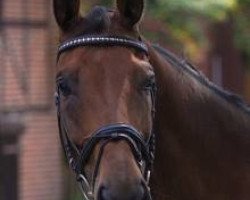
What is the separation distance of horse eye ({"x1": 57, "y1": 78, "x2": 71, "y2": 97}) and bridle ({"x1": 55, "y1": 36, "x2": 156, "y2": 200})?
3cm

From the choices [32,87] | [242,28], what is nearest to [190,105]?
[32,87]

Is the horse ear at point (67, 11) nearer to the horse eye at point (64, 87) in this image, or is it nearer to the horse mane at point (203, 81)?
the horse eye at point (64, 87)

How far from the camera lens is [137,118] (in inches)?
164

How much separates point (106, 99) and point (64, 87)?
0.67 feet

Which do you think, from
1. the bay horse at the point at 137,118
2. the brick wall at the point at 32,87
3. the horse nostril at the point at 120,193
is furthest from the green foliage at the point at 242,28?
the horse nostril at the point at 120,193

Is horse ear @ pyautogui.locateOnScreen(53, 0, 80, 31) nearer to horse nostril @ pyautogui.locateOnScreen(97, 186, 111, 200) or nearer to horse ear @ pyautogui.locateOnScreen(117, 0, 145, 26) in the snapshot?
horse ear @ pyautogui.locateOnScreen(117, 0, 145, 26)

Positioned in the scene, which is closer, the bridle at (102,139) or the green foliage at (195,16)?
the bridle at (102,139)

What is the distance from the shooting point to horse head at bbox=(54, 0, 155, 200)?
4008mm

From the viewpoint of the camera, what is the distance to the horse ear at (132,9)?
436 cm

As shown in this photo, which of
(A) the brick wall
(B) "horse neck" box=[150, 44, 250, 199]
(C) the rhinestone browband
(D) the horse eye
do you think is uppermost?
(C) the rhinestone browband

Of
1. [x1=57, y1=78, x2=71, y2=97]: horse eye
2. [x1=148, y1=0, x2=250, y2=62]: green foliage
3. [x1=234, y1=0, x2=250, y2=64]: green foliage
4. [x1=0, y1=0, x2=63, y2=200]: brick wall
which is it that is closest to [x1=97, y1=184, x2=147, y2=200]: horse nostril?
[x1=57, y1=78, x2=71, y2=97]: horse eye

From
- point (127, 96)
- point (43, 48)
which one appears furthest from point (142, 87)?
point (43, 48)

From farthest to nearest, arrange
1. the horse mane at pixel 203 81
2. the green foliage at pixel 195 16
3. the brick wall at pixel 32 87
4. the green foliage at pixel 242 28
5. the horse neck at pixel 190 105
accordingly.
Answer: the green foliage at pixel 242 28 → the brick wall at pixel 32 87 → the green foliage at pixel 195 16 → the horse mane at pixel 203 81 → the horse neck at pixel 190 105

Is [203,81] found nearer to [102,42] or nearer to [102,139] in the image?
[102,42]
